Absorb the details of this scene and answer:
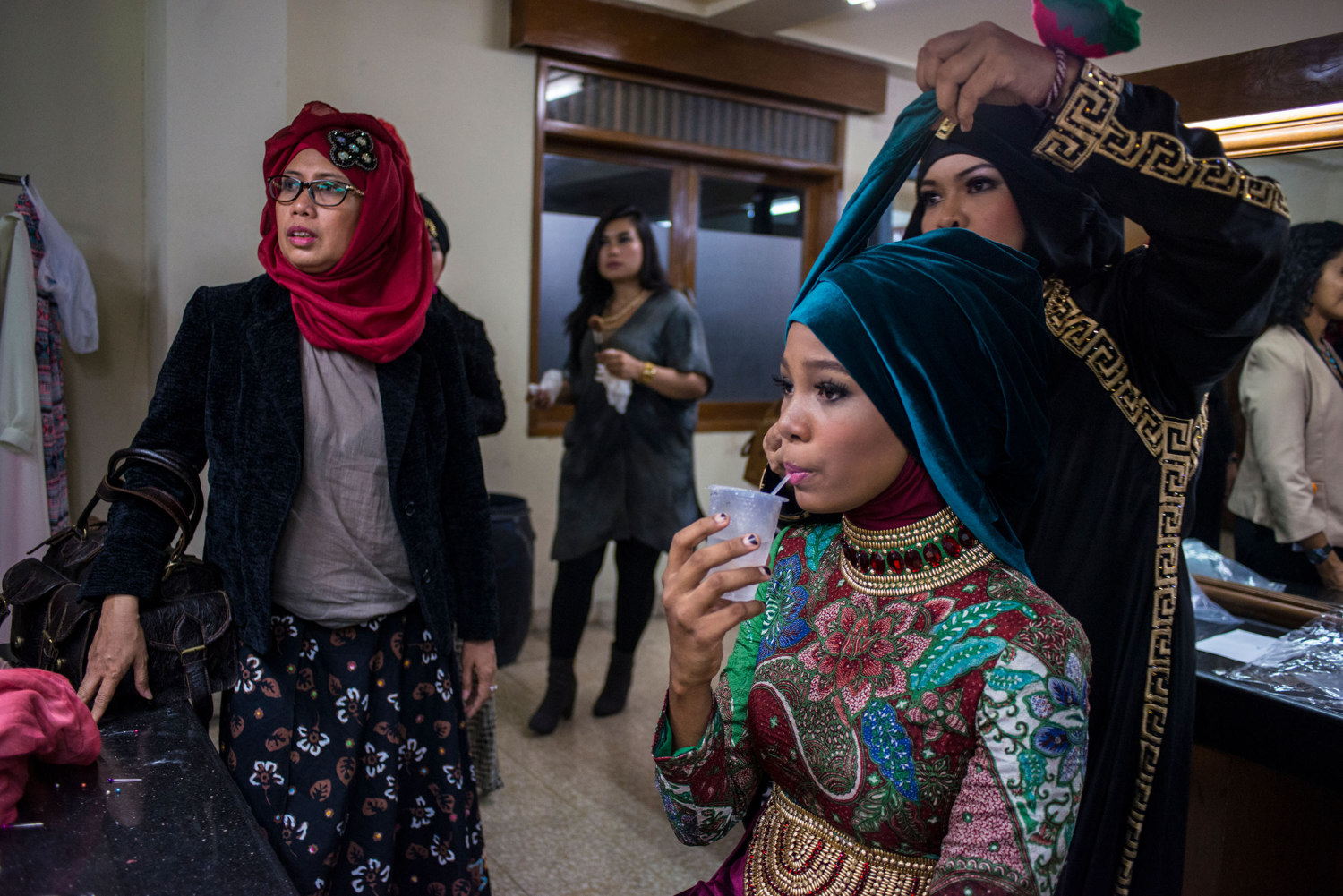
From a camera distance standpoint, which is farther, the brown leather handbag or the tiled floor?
the tiled floor

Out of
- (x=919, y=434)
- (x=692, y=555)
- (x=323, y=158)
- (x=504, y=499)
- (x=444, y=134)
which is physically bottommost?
(x=504, y=499)

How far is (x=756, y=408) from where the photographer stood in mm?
4855

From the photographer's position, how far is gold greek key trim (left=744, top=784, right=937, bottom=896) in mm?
1007

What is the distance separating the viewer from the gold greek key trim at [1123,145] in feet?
3.55

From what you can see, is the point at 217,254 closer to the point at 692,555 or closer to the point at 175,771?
the point at 175,771

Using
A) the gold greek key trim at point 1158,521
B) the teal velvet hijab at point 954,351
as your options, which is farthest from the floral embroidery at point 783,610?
the gold greek key trim at point 1158,521

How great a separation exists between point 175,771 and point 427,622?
55 centimetres

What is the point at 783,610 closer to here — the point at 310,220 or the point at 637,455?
the point at 310,220

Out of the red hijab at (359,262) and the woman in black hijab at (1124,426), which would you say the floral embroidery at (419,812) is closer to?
the red hijab at (359,262)

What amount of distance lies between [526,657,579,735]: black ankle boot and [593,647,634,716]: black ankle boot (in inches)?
6.2

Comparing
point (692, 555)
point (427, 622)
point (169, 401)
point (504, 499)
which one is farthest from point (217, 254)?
point (692, 555)

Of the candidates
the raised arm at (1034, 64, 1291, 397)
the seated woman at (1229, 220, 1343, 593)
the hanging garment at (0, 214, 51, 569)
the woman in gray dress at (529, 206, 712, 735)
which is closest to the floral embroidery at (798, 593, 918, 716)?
the raised arm at (1034, 64, 1291, 397)

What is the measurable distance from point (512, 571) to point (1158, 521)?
210 centimetres

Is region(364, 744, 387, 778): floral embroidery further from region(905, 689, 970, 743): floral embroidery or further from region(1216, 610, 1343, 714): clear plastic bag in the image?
region(1216, 610, 1343, 714): clear plastic bag
